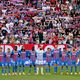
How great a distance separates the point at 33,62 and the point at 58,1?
1198 centimetres

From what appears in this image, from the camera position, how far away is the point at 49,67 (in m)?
27.8

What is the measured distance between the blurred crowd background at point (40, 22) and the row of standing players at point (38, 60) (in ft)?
13.8

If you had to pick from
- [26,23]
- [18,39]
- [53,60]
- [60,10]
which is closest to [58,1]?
[60,10]

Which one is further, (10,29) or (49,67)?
(10,29)

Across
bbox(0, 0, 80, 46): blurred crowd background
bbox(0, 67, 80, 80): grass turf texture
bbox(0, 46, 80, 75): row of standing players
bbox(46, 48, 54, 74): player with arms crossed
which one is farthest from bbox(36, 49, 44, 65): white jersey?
bbox(0, 0, 80, 46): blurred crowd background

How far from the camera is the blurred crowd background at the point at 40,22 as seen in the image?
33125mm

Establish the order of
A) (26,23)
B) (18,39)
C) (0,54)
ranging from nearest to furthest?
(0,54)
(18,39)
(26,23)

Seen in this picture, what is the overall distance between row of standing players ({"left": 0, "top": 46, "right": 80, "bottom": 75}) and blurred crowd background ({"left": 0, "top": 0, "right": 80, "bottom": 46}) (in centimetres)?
422

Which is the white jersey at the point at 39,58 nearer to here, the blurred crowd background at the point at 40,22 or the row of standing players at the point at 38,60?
the row of standing players at the point at 38,60

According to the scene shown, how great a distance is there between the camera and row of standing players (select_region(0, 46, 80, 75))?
2741 centimetres

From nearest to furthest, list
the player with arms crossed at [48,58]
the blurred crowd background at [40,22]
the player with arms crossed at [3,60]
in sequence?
the player with arms crossed at [3,60] < the player with arms crossed at [48,58] < the blurred crowd background at [40,22]

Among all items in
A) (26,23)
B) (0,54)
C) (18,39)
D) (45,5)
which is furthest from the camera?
(45,5)

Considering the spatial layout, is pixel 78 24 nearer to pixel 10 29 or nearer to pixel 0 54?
pixel 10 29

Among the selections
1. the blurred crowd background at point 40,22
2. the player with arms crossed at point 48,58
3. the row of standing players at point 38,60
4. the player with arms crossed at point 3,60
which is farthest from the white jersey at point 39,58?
the blurred crowd background at point 40,22
